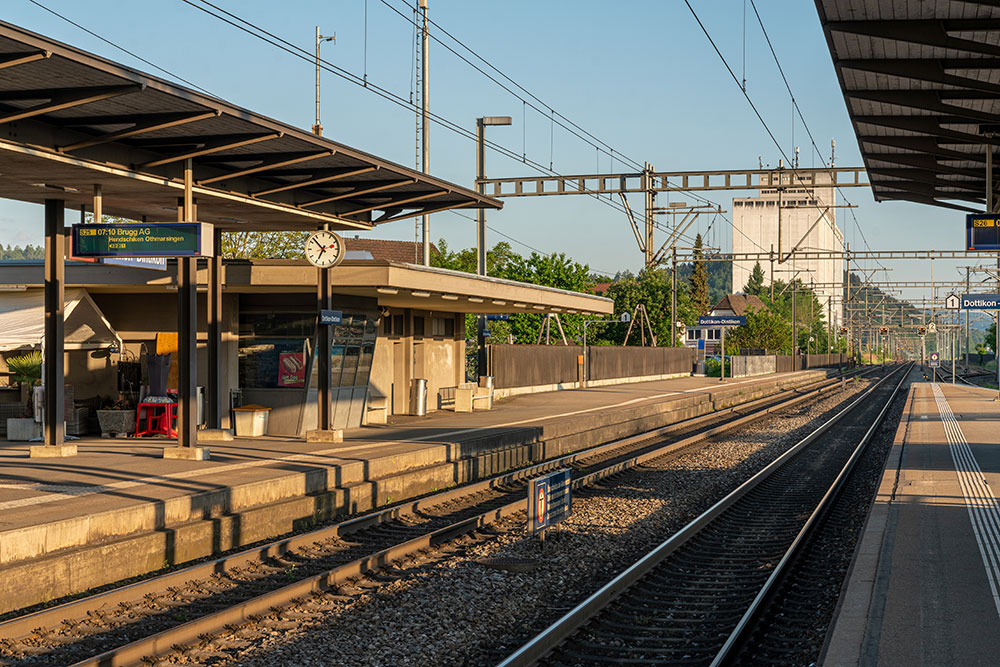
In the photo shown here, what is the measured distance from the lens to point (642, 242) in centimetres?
3722

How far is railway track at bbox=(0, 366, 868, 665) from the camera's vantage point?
8219 mm

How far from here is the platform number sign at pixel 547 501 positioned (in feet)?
39.8

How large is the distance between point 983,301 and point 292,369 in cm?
2933

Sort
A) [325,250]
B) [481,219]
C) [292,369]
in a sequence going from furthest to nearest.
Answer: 1. [481,219]
2. [292,369]
3. [325,250]

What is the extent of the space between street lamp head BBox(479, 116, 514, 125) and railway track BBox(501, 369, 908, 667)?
53.6ft

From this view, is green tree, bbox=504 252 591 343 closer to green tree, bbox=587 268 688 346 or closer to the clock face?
green tree, bbox=587 268 688 346

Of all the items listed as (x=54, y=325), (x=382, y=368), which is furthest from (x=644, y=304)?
(x=54, y=325)

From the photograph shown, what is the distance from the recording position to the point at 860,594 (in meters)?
8.97

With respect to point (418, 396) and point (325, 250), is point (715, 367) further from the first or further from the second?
point (325, 250)

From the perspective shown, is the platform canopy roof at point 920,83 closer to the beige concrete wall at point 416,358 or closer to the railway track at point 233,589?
the railway track at point 233,589

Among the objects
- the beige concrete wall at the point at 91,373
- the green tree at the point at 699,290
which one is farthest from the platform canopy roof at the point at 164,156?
the green tree at the point at 699,290

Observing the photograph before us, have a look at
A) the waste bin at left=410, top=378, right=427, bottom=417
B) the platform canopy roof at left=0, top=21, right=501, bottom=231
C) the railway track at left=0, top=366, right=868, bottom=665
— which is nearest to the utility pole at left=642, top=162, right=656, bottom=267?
the waste bin at left=410, top=378, right=427, bottom=417

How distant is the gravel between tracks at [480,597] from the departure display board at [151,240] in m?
5.86

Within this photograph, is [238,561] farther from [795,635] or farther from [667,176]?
[667,176]
